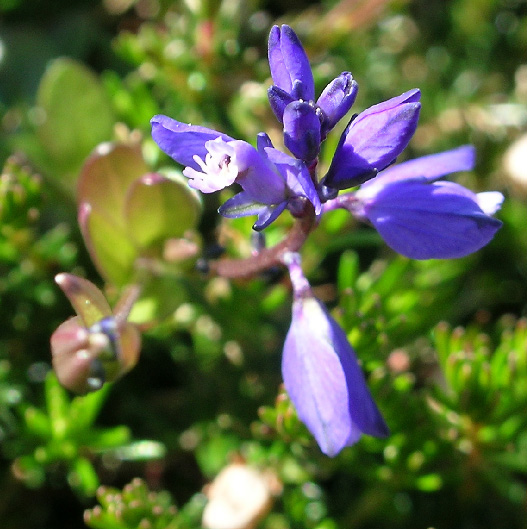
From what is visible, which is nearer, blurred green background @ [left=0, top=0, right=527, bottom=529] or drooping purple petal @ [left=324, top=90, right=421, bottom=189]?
drooping purple petal @ [left=324, top=90, right=421, bottom=189]

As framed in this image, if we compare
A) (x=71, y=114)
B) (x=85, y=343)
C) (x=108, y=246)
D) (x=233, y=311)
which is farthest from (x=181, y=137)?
(x=71, y=114)

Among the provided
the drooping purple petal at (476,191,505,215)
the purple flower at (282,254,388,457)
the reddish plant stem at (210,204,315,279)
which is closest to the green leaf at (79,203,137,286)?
the reddish plant stem at (210,204,315,279)

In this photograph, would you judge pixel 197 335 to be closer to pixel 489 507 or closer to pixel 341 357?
pixel 341 357

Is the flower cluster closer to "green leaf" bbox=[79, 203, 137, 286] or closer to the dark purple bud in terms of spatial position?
the dark purple bud

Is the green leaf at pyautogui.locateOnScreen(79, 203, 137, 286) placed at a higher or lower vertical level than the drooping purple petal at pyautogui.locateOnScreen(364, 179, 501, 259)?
lower

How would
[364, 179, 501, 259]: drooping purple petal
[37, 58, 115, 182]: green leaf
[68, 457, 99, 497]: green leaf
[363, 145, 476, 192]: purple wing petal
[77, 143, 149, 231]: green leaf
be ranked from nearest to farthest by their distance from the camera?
1. [364, 179, 501, 259]: drooping purple petal
2. [363, 145, 476, 192]: purple wing petal
3. [68, 457, 99, 497]: green leaf
4. [77, 143, 149, 231]: green leaf
5. [37, 58, 115, 182]: green leaf

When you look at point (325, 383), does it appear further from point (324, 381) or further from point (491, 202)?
point (491, 202)

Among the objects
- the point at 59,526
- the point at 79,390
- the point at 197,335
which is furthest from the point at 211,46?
the point at 59,526
